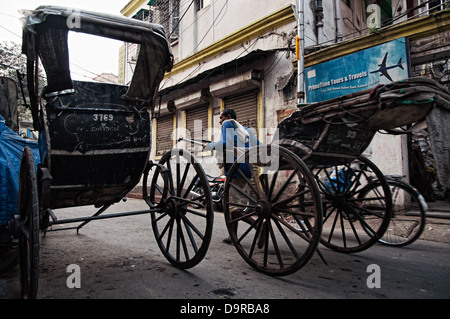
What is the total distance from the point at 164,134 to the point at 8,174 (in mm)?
9943

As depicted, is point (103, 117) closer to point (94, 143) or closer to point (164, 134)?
point (94, 143)

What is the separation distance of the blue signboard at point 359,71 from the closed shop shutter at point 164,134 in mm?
6445

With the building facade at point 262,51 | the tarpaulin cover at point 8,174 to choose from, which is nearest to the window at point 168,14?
the building facade at point 262,51

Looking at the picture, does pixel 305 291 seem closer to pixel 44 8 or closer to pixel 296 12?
pixel 44 8

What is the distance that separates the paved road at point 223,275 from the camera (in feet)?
7.43

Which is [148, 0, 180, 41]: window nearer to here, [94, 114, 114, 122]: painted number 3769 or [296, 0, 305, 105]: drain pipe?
[296, 0, 305, 105]: drain pipe

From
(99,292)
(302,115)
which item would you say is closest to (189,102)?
(302,115)

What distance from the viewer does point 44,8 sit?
2.19m

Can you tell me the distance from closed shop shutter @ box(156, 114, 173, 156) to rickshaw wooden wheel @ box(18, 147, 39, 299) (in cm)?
987

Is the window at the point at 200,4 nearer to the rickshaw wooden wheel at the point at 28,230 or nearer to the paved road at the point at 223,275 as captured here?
the paved road at the point at 223,275

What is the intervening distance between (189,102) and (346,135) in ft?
26.6

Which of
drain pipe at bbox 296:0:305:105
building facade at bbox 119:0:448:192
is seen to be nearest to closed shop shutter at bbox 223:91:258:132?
building facade at bbox 119:0:448:192

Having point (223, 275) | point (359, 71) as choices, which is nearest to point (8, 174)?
point (223, 275)

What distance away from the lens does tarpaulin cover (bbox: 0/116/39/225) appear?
8.43 feet
